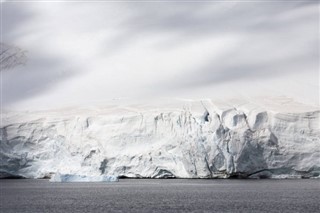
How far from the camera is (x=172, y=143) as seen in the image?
53.4m

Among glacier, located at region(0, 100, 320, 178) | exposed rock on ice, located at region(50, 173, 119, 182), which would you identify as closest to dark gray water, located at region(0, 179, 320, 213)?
exposed rock on ice, located at region(50, 173, 119, 182)

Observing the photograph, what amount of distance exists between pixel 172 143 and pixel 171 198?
41.4 feet

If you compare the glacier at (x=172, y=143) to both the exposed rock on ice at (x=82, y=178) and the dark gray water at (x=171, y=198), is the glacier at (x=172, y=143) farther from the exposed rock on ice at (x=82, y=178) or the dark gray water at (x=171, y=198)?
the dark gray water at (x=171, y=198)

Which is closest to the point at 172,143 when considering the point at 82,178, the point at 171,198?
the point at 82,178

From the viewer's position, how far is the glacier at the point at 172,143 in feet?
171

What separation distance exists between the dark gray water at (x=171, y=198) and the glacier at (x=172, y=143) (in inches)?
69.9

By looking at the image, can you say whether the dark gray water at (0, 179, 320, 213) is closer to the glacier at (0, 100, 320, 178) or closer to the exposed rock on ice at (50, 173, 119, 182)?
the exposed rock on ice at (50, 173, 119, 182)

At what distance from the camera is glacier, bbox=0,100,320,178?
52250mm

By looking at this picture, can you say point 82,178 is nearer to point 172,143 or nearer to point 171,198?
point 172,143

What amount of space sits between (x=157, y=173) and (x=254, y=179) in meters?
8.40

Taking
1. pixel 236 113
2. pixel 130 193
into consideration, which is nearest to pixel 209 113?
pixel 236 113

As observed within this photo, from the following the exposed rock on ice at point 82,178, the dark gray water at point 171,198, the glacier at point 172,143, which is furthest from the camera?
the exposed rock on ice at point 82,178

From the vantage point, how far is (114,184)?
2222 inches

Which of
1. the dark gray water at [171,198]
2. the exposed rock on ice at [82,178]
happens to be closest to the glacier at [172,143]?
the exposed rock on ice at [82,178]
